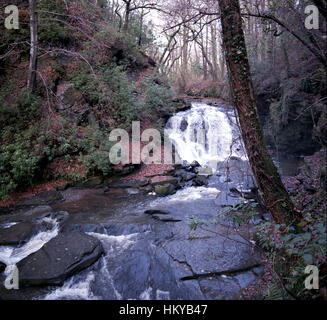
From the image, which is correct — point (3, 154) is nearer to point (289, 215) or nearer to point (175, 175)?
point (175, 175)

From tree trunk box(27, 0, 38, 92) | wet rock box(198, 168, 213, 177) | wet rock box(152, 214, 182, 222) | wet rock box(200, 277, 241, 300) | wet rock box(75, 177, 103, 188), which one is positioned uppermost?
tree trunk box(27, 0, 38, 92)

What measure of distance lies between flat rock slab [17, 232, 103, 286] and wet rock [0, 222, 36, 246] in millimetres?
949

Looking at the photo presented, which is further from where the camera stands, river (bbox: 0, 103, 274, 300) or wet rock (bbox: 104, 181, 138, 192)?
wet rock (bbox: 104, 181, 138, 192)

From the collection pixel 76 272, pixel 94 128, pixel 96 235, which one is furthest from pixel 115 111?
pixel 76 272

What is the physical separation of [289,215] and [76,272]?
3.77 meters

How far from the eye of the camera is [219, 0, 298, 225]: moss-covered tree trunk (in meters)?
2.72

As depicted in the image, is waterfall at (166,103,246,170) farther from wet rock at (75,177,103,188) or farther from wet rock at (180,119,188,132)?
wet rock at (75,177,103,188)

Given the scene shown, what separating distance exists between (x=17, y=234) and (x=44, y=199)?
94.5 inches

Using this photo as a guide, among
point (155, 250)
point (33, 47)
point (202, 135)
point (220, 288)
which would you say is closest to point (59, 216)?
point (155, 250)

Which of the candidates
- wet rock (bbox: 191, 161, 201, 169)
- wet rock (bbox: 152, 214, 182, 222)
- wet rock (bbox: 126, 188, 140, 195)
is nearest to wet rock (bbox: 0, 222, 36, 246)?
wet rock (bbox: 152, 214, 182, 222)

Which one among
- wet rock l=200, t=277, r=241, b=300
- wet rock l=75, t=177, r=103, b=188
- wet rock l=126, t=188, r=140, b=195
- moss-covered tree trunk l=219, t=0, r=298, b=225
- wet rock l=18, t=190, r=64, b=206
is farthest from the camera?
wet rock l=75, t=177, r=103, b=188

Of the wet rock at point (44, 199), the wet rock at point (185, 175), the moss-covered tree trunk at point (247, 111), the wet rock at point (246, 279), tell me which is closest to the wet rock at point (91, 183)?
the wet rock at point (44, 199)

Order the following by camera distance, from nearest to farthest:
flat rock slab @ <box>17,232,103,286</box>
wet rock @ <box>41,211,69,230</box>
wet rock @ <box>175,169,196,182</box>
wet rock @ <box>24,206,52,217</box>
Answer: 1. flat rock slab @ <box>17,232,103,286</box>
2. wet rock @ <box>41,211,69,230</box>
3. wet rock @ <box>24,206,52,217</box>
4. wet rock @ <box>175,169,196,182</box>

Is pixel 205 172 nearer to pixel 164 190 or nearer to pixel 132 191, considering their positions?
pixel 164 190
